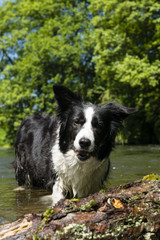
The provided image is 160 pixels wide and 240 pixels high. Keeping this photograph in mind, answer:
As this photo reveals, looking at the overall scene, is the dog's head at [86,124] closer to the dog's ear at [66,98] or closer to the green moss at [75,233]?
the dog's ear at [66,98]

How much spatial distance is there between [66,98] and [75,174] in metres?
1.14

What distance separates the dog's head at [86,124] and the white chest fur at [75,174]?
6.1 inches

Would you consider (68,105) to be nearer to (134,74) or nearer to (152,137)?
(134,74)

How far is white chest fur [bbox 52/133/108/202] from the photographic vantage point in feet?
15.3

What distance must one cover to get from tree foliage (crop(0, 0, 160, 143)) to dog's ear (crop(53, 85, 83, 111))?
1385cm

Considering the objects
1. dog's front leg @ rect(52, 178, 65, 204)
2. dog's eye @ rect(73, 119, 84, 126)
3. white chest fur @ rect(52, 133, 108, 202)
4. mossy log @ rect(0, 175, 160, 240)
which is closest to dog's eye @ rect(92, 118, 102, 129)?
Answer: dog's eye @ rect(73, 119, 84, 126)

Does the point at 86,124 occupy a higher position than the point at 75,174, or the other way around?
the point at 86,124

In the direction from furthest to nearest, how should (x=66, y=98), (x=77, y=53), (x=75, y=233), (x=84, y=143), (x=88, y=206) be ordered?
1. (x=77, y=53)
2. (x=66, y=98)
3. (x=84, y=143)
4. (x=88, y=206)
5. (x=75, y=233)

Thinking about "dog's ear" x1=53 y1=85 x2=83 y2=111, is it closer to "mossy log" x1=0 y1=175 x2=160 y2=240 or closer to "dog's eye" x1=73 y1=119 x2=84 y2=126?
"dog's eye" x1=73 y1=119 x2=84 y2=126

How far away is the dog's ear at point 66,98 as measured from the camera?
480 cm

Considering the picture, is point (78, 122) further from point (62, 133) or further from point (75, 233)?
point (75, 233)

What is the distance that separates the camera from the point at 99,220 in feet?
8.05

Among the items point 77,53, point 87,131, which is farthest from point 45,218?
point 77,53

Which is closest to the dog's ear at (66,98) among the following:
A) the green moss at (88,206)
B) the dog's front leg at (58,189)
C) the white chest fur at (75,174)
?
the white chest fur at (75,174)
